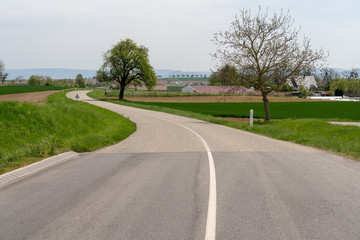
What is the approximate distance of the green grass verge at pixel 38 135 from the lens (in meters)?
10.1

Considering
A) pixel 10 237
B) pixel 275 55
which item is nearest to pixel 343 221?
pixel 10 237

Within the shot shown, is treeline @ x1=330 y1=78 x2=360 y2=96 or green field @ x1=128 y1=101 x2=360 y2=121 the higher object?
treeline @ x1=330 y1=78 x2=360 y2=96

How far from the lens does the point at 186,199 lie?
5.86 m

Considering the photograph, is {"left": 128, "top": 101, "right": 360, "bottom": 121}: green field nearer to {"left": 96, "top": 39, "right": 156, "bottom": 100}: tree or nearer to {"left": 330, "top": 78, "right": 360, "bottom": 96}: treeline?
{"left": 96, "top": 39, "right": 156, "bottom": 100}: tree

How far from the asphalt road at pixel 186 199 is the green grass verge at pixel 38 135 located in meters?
1.22

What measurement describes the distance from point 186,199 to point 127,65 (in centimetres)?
6281

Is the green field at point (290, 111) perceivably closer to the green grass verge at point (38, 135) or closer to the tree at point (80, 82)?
the green grass verge at point (38, 135)

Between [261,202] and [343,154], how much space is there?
21.9ft

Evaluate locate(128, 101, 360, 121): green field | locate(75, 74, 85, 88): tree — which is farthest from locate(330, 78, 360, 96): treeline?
locate(75, 74, 85, 88): tree

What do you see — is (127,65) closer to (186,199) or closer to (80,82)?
(186,199)

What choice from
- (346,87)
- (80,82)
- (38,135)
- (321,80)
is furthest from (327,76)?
(38,135)

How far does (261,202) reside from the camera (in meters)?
5.65

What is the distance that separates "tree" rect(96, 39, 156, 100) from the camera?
65875mm

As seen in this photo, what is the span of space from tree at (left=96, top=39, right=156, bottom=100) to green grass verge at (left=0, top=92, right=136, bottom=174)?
46493 mm
